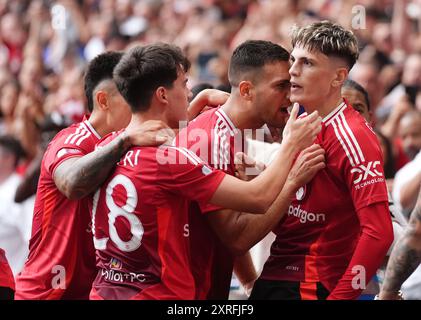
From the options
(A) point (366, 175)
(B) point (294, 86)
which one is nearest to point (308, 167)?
(A) point (366, 175)

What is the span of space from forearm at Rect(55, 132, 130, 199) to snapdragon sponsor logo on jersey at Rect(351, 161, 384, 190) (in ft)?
3.89

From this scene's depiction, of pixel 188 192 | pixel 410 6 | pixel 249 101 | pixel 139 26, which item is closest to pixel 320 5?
pixel 410 6

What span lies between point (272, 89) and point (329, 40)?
485mm

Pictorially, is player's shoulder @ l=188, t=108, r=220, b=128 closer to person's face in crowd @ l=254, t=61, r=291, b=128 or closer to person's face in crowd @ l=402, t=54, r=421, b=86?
person's face in crowd @ l=254, t=61, r=291, b=128

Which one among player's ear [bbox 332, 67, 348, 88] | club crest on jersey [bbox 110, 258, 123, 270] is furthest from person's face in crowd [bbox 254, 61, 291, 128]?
club crest on jersey [bbox 110, 258, 123, 270]

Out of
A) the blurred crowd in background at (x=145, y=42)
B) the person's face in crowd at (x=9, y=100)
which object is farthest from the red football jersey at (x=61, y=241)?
the person's face in crowd at (x=9, y=100)

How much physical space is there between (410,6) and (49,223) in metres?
7.16

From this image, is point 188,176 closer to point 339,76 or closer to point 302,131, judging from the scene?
point 302,131

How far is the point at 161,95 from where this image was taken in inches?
214

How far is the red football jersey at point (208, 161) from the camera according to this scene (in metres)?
5.73

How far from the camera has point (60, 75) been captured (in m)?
15.1

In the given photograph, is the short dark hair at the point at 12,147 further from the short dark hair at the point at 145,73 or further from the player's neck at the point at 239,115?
the short dark hair at the point at 145,73

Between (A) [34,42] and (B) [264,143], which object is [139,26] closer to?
(A) [34,42]
